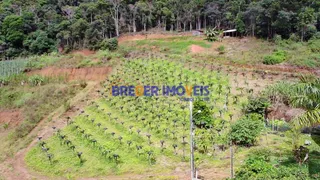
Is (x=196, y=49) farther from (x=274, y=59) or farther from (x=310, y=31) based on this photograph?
(x=310, y=31)

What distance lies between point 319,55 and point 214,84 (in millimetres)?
12850

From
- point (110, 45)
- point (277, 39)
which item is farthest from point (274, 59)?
point (110, 45)

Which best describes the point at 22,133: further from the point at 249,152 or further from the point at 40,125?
the point at 249,152

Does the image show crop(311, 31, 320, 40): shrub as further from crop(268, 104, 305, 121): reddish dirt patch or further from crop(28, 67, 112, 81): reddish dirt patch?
crop(28, 67, 112, 81): reddish dirt patch

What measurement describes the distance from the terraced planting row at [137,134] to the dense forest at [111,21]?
19164 millimetres

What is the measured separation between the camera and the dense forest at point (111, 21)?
42.2m

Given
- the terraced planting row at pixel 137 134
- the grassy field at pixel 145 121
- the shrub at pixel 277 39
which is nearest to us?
the grassy field at pixel 145 121

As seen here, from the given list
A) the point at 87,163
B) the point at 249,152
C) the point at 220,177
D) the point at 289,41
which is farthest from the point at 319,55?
the point at 87,163

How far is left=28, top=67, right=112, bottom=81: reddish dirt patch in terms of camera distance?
1189 inches

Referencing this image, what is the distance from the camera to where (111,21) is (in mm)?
48875

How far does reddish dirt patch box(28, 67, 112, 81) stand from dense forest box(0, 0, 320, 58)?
9631 millimetres

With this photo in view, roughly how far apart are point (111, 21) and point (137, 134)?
114ft

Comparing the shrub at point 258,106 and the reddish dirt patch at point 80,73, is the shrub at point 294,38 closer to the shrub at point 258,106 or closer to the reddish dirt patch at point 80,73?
the reddish dirt patch at point 80,73

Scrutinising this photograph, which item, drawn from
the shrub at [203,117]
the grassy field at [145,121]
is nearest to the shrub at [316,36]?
the grassy field at [145,121]
